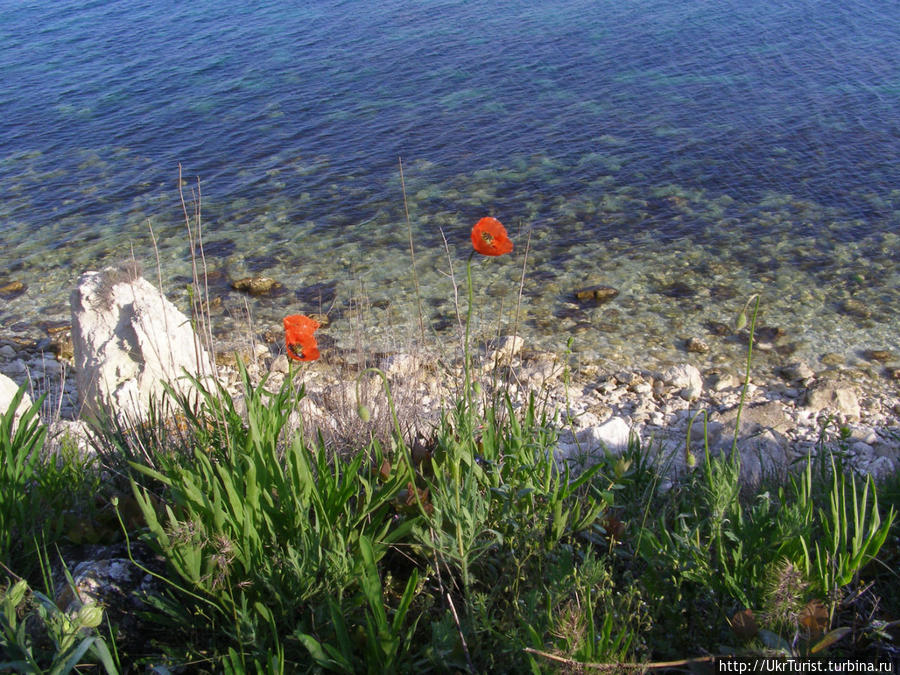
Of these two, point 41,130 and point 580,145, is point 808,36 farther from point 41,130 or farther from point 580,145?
point 41,130

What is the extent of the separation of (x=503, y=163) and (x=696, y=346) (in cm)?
518

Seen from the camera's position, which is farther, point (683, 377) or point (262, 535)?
point (683, 377)

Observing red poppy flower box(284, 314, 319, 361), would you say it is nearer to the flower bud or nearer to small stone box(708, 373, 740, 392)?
the flower bud

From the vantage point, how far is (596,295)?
7.87 meters

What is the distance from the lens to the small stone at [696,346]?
6.89 metres

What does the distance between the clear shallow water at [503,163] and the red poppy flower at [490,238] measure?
3.02 meters

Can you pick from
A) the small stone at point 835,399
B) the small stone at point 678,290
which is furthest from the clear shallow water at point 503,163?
the small stone at point 835,399

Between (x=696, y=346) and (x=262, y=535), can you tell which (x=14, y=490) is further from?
(x=696, y=346)

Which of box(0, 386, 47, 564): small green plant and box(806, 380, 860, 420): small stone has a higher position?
box(0, 386, 47, 564): small green plant

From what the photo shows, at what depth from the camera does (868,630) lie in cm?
236

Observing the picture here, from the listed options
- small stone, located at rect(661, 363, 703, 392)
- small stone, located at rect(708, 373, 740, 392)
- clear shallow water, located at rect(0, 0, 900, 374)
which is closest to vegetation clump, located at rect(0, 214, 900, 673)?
clear shallow water, located at rect(0, 0, 900, 374)

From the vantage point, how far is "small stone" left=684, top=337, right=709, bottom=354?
6.89m

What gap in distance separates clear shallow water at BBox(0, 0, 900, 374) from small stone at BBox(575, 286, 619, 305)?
0.35 ft

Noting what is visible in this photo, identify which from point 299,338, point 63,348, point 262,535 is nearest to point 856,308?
point 299,338
